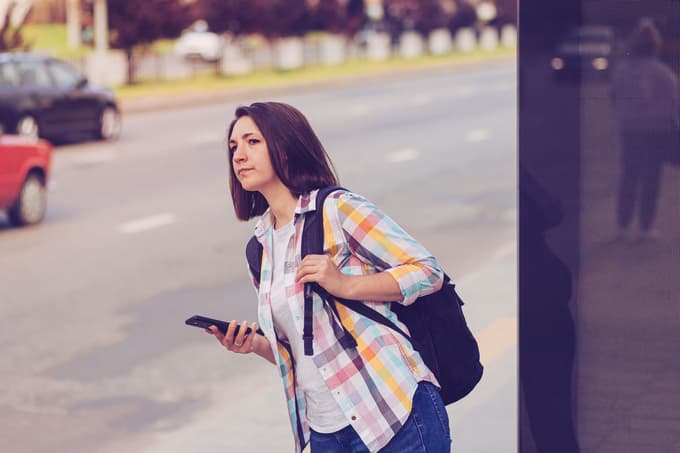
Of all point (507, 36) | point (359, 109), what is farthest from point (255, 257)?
point (507, 36)

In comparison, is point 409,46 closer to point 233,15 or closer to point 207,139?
point 233,15

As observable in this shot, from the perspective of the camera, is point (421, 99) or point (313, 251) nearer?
point (313, 251)

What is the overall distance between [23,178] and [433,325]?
1203 cm

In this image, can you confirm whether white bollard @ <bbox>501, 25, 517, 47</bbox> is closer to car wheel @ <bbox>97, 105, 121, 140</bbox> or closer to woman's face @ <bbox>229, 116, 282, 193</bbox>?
car wheel @ <bbox>97, 105, 121, 140</bbox>

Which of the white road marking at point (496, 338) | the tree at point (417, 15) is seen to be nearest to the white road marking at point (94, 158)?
the white road marking at point (496, 338)

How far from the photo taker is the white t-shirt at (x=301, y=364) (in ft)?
11.5

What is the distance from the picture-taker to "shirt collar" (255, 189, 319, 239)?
3521 mm

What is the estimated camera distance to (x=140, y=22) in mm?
43469

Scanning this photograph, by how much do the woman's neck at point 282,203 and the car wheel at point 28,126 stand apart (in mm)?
20464

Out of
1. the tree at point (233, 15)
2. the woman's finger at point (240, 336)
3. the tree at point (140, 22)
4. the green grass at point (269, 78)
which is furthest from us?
the tree at point (233, 15)

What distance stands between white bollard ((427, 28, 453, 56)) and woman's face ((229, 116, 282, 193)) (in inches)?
2817

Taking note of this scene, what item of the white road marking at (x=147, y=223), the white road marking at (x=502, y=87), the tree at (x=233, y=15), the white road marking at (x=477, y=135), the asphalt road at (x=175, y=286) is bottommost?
the white road marking at (x=147, y=223)

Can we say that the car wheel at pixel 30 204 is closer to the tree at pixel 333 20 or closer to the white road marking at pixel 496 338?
the white road marking at pixel 496 338

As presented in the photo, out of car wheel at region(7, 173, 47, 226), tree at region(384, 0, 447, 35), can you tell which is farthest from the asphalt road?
tree at region(384, 0, 447, 35)
